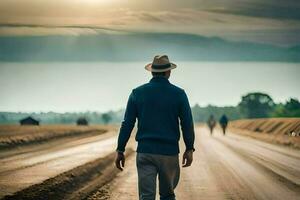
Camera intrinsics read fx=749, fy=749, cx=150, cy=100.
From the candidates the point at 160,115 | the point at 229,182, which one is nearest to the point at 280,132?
the point at 229,182

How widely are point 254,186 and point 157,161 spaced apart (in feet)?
28.0

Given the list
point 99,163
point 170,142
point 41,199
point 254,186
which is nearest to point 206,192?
point 254,186

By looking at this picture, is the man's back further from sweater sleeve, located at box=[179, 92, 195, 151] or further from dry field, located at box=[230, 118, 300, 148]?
dry field, located at box=[230, 118, 300, 148]

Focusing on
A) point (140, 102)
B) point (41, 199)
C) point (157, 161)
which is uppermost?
point (140, 102)

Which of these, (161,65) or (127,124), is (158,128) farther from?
(161,65)

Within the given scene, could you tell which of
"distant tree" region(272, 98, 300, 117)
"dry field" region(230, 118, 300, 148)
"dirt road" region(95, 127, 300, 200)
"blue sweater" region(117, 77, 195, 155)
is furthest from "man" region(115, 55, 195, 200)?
"distant tree" region(272, 98, 300, 117)

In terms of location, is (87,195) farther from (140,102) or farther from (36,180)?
(140,102)

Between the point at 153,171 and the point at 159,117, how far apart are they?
603 millimetres

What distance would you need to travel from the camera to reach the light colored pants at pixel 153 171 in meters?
8.26

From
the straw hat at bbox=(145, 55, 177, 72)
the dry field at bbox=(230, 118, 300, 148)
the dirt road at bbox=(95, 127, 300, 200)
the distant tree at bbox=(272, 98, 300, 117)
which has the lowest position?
the dirt road at bbox=(95, 127, 300, 200)

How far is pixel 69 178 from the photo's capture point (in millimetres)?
17922

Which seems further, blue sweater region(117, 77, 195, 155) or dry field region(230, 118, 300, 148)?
dry field region(230, 118, 300, 148)

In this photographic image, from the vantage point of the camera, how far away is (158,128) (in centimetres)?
831

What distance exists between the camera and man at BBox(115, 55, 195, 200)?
27.2ft
